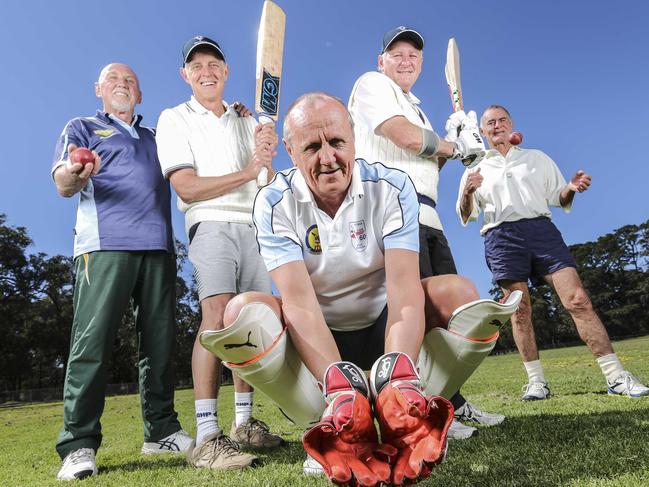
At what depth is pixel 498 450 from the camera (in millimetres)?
3072

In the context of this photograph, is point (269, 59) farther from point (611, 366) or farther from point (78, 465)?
point (611, 366)

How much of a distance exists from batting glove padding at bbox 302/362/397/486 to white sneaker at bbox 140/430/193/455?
2.92 metres

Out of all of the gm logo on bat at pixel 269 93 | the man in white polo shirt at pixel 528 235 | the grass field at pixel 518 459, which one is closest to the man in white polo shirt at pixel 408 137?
the grass field at pixel 518 459

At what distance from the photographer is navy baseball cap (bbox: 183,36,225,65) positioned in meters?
4.56

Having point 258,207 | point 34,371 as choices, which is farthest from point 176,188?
point 34,371

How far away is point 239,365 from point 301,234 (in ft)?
2.31

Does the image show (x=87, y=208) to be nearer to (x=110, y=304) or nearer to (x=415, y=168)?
(x=110, y=304)

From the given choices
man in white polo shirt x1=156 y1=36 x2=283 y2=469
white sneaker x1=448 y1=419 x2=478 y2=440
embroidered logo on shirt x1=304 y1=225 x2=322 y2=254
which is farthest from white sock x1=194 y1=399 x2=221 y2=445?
embroidered logo on shirt x1=304 y1=225 x2=322 y2=254

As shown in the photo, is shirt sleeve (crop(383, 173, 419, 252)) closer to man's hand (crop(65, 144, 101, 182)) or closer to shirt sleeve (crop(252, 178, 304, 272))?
shirt sleeve (crop(252, 178, 304, 272))

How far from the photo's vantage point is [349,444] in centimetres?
194

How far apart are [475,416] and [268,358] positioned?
2.50m

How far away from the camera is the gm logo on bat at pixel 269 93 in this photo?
4598mm

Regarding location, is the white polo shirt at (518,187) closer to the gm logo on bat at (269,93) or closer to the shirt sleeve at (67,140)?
the gm logo on bat at (269,93)

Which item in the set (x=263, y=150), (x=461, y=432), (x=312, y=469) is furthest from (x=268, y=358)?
(x=263, y=150)
